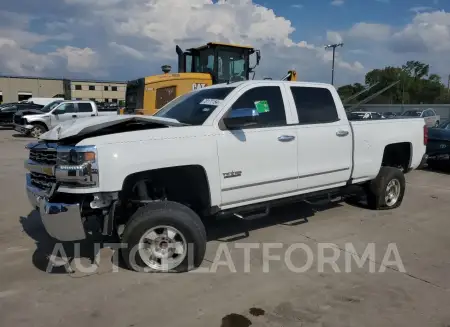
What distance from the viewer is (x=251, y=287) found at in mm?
4117

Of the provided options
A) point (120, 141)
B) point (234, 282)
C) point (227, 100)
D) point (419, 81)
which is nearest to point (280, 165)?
point (227, 100)

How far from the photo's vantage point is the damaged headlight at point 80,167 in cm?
398

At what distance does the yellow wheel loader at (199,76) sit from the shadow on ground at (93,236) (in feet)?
20.2

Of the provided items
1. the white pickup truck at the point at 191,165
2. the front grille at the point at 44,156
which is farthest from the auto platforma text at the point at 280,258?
the front grille at the point at 44,156

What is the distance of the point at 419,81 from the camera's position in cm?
7738

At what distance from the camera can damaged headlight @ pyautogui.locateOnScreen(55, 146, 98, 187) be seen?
3.98m

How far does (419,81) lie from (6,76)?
7680cm

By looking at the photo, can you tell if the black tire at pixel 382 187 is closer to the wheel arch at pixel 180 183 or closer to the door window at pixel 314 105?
the door window at pixel 314 105

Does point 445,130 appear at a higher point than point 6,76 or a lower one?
lower

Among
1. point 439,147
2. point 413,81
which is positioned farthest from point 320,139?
point 413,81

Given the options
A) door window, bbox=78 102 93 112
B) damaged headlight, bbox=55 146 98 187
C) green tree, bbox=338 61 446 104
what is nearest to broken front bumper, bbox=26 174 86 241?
damaged headlight, bbox=55 146 98 187

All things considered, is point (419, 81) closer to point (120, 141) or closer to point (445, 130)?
point (445, 130)

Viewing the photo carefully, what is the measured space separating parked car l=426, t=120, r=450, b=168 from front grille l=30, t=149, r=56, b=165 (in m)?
10.2

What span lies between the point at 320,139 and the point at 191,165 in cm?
205
